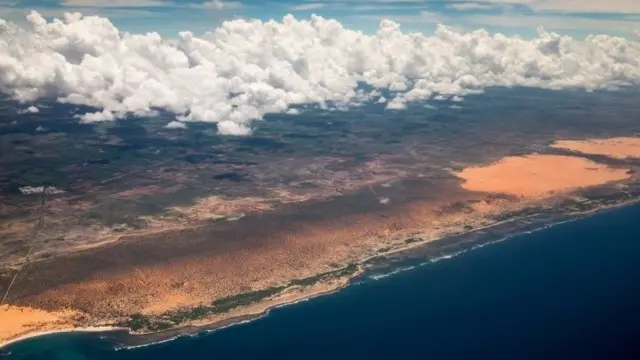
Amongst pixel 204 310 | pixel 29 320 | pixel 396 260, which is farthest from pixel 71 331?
pixel 396 260

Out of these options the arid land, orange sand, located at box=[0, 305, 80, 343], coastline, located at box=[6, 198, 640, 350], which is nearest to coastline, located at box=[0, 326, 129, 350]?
coastline, located at box=[6, 198, 640, 350]

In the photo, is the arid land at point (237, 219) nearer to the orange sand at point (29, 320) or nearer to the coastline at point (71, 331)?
the orange sand at point (29, 320)

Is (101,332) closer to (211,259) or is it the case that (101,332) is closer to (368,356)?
(211,259)

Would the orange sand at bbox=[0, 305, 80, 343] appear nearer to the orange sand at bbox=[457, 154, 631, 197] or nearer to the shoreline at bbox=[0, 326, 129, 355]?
the shoreline at bbox=[0, 326, 129, 355]

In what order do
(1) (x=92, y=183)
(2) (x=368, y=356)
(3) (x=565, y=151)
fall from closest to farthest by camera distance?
(2) (x=368, y=356), (1) (x=92, y=183), (3) (x=565, y=151)

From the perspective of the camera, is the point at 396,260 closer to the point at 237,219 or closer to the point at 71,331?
the point at 237,219

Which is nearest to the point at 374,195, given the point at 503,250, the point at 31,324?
the point at 503,250
